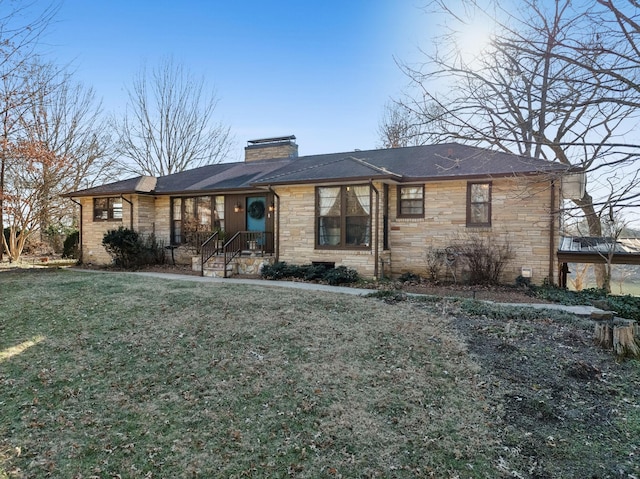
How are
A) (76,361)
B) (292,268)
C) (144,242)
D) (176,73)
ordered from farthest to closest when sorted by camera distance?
(176,73)
(144,242)
(292,268)
(76,361)

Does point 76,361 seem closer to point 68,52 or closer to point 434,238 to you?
point 434,238

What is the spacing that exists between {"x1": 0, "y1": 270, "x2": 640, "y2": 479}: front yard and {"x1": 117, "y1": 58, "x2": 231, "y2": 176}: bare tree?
1822 centimetres

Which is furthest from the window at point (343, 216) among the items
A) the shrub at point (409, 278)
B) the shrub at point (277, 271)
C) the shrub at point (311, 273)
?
the shrub at point (409, 278)

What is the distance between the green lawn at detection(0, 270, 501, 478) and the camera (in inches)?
116

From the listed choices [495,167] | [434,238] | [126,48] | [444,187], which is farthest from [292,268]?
[126,48]

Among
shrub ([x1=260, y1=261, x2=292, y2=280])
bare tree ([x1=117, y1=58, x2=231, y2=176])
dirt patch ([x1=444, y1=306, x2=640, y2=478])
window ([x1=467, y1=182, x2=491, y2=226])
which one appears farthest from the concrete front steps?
bare tree ([x1=117, y1=58, x2=231, y2=176])

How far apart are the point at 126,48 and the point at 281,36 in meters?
4.97

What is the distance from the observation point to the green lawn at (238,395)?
294 centimetres

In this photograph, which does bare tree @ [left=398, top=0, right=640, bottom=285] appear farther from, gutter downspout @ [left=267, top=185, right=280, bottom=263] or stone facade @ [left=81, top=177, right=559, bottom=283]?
gutter downspout @ [left=267, top=185, right=280, bottom=263]

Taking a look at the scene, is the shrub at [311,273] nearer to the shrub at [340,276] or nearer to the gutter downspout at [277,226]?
the shrub at [340,276]

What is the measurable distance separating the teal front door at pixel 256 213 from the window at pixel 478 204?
645 centimetres

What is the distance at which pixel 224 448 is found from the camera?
3.07 metres

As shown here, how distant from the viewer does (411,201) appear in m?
10.9

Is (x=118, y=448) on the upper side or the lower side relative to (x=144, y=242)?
lower
